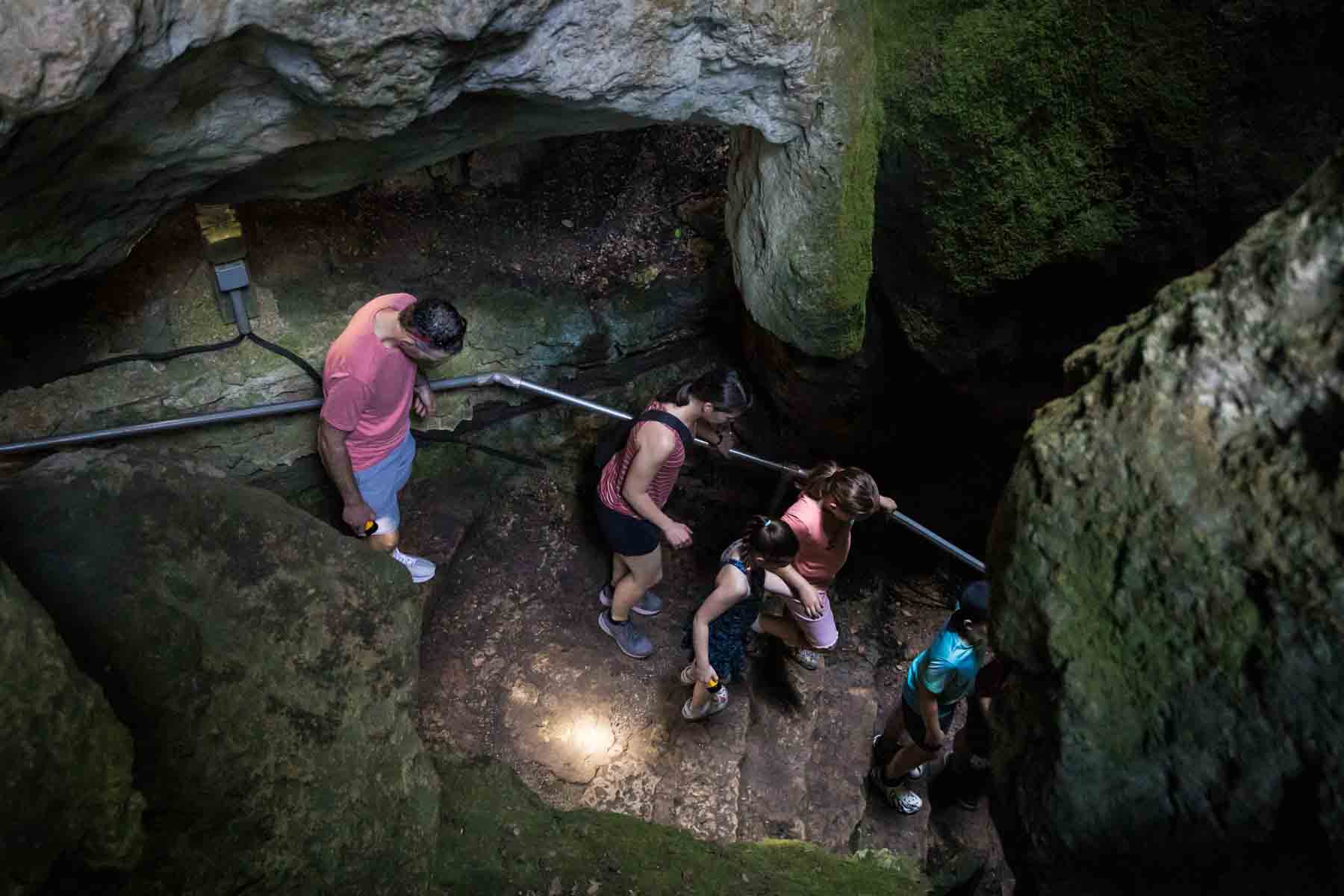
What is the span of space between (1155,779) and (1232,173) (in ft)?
9.26

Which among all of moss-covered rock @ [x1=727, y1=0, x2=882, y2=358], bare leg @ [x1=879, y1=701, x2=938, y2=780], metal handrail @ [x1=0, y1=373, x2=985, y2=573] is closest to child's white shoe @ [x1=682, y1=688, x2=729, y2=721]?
bare leg @ [x1=879, y1=701, x2=938, y2=780]

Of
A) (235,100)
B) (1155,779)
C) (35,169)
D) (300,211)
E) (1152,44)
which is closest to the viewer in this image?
(1155,779)

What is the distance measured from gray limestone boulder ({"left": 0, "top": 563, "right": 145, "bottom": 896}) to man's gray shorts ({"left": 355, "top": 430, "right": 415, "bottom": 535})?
7.26ft

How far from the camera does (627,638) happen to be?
17.0 ft

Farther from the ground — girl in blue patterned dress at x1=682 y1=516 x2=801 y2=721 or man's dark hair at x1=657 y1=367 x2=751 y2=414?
man's dark hair at x1=657 y1=367 x2=751 y2=414

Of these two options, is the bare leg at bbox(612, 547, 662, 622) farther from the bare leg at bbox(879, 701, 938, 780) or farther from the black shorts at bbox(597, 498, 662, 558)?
the bare leg at bbox(879, 701, 938, 780)

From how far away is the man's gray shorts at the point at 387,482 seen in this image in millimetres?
4250

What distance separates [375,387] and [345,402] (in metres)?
0.13

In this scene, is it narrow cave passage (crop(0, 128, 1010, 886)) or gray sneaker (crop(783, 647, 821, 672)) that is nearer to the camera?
narrow cave passage (crop(0, 128, 1010, 886))

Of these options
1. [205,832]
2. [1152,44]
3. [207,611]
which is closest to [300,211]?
[207,611]

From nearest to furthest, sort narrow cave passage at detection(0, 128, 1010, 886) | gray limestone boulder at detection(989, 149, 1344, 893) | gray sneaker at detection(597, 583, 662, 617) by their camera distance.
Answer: gray limestone boulder at detection(989, 149, 1344, 893) < narrow cave passage at detection(0, 128, 1010, 886) < gray sneaker at detection(597, 583, 662, 617)

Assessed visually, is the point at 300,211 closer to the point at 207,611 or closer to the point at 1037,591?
the point at 207,611

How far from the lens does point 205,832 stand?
222 cm

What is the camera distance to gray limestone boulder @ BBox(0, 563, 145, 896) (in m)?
1.83
